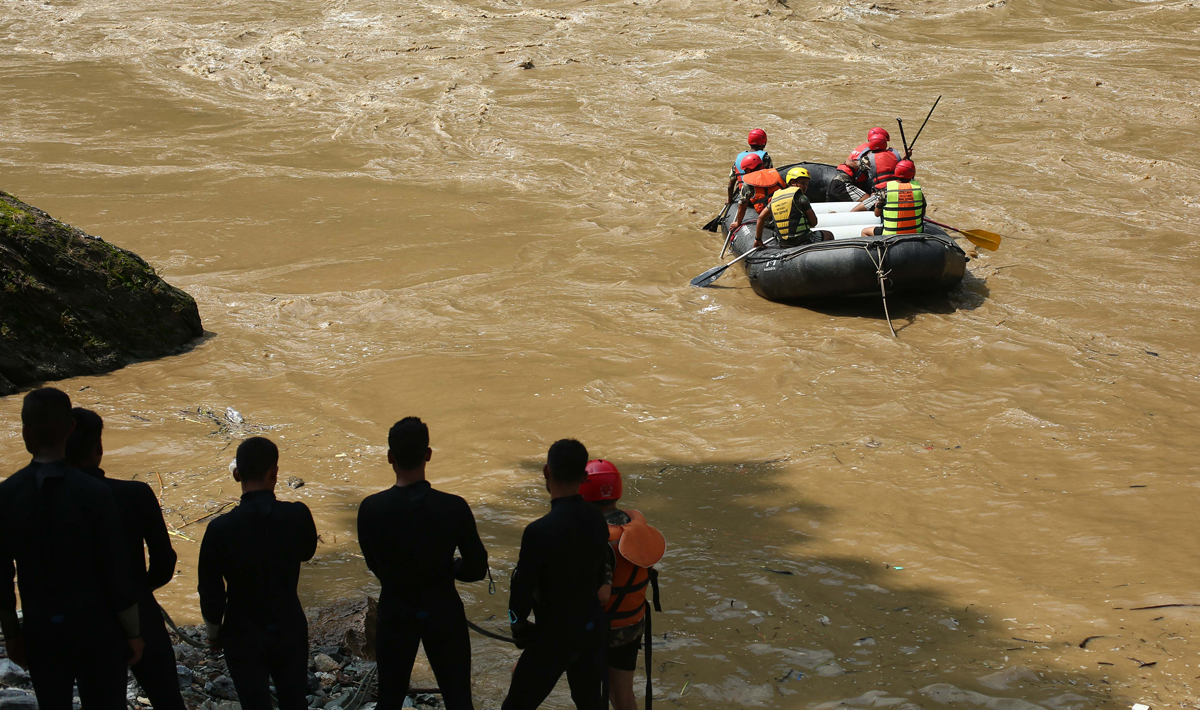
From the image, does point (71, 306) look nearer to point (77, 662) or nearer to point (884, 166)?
point (77, 662)

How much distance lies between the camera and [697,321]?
924cm

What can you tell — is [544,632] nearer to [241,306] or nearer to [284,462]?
[284,462]

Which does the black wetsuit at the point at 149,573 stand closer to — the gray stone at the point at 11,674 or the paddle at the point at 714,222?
the gray stone at the point at 11,674

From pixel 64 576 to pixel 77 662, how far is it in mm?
268

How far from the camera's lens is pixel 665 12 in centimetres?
2272

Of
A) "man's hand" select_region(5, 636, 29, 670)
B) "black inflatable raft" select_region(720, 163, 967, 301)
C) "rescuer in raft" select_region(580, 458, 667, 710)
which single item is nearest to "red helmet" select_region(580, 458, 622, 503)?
"rescuer in raft" select_region(580, 458, 667, 710)

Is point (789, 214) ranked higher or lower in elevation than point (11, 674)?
higher

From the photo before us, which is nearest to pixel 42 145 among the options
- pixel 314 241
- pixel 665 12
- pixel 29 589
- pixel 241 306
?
pixel 314 241

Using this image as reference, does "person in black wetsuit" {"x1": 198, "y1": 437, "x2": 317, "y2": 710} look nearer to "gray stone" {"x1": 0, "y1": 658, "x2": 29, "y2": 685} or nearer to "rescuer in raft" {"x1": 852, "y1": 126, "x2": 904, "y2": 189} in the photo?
"gray stone" {"x1": 0, "y1": 658, "x2": 29, "y2": 685}

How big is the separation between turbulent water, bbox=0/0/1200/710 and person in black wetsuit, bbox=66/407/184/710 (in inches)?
54.3

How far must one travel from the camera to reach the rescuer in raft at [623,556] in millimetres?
3172

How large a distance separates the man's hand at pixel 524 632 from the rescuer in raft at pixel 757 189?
26.0 feet

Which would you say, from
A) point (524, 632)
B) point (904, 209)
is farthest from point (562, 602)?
point (904, 209)

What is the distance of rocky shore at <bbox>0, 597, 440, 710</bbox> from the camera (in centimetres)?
348
